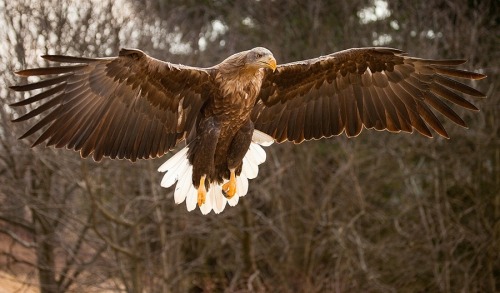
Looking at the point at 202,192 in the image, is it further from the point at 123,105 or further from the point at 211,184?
the point at 123,105

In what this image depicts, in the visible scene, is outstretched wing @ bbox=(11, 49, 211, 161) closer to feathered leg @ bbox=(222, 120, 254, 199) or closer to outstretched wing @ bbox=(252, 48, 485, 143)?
feathered leg @ bbox=(222, 120, 254, 199)

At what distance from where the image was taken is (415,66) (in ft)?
→ 20.1

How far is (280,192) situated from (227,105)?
21.4ft

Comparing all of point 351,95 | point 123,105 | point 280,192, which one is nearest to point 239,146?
point 123,105

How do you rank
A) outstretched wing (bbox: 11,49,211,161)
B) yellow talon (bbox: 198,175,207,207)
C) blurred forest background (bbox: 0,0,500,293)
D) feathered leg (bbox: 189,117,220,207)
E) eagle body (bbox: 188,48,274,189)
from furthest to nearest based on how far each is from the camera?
blurred forest background (bbox: 0,0,500,293) < yellow talon (bbox: 198,175,207,207) < feathered leg (bbox: 189,117,220,207) < eagle body (bbox: 188,48,274,189) < outstretched wing (bbox: 11,49,211,161)

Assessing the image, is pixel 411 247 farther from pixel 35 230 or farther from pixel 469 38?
pixel 35 230

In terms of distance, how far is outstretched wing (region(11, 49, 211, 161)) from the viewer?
5445 millimetres

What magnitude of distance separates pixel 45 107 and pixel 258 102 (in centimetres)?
164

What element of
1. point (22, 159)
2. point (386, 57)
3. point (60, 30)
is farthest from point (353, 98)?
point (22, 159)

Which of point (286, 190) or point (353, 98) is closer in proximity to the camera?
point (353, 98)

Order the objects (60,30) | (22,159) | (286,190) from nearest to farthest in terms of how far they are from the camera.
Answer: (60,30), (22,159), (286,190)

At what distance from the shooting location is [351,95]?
6.28 m

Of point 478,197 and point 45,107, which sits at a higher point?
point 45,107

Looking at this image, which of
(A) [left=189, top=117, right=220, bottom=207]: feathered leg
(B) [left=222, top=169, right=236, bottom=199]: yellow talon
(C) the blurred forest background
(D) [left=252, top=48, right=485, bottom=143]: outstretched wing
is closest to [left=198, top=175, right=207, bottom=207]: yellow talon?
(A) [left=189, top=117, right=220, bottom=207]: feathered leg
